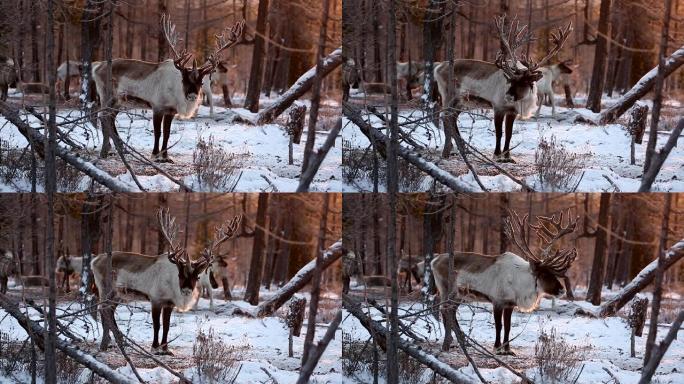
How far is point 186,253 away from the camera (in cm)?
522

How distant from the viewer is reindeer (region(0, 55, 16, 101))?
17.1ft

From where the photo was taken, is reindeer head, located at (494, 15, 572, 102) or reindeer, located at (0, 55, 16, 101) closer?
reindeer head, located at (494, 15, 572, 102)

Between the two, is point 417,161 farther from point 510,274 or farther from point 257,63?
point 257,63

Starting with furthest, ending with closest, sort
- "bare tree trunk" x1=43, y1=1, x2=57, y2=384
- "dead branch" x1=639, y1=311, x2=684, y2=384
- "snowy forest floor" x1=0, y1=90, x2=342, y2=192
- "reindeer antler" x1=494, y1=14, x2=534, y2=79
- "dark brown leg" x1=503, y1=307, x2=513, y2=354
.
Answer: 1. "dark brown leg" x1=503, y1=307, x2=513, y2=354
2. "snowy forest floor" x1=0, y1=90, x2=342, y2=192
3. "reindeer antler" x1=494, y1=14, x2=534, y2=79
4. "bare tree trunk" x1=43, y1=1, x2=57, y2=384
5. "dead branch" x1=639, y1=311, x2=684, y2=384

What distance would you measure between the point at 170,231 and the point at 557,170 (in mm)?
2318

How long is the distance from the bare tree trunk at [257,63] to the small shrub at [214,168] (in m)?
0.33

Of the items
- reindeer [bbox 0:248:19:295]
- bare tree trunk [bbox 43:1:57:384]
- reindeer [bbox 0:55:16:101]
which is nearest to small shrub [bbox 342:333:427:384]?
bare tree trunk [bbox 43:1:57:384]

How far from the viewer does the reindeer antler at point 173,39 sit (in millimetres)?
5082

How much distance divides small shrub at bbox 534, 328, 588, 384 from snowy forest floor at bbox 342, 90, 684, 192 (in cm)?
92

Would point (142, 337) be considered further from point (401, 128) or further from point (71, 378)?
point (401, 128)

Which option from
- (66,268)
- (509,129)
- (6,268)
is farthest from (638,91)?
(6,268)

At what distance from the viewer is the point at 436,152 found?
202 inches

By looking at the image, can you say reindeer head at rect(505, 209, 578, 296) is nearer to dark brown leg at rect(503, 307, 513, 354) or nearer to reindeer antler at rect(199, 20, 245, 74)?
dark brown leg at rect(503, 307, 513, 354)

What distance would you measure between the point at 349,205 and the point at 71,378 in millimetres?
1976
